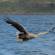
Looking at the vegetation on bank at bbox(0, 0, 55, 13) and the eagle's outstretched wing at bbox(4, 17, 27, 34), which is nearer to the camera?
the eagle's outstretched wing at bbox(4, 17, 27, 34)

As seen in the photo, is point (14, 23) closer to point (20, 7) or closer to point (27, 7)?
point (20, 7)

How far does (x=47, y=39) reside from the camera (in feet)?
56.0

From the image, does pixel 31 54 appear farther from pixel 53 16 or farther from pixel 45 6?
pixel 45 6

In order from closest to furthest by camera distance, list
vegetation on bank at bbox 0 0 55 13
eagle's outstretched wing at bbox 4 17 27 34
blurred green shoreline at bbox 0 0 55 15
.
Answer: eagle's outstretched wing at bbox 4 17 27 34
blurred green shoreline at bbox 0 0 55 15
vegetation on bank at bbox 0 0 55 13

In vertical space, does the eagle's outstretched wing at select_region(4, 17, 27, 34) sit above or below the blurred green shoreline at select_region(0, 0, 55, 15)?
below

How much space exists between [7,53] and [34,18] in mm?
16156

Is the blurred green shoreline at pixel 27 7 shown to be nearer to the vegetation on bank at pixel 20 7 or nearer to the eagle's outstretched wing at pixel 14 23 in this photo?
Result: the vegetation on bank at pixel 20 7

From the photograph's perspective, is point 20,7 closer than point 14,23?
No

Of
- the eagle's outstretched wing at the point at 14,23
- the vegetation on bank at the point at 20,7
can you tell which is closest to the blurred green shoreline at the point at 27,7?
the vegetation on bank at the point at 20,7

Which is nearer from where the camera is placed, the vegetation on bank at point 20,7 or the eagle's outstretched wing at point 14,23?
the eagle's outstretched wing at point 14,23

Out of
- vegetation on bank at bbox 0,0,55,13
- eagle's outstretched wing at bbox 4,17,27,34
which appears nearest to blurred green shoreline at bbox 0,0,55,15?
vegetation on bank at bbox 0,0,55,13

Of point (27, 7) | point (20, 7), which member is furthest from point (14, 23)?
point (27, 7)

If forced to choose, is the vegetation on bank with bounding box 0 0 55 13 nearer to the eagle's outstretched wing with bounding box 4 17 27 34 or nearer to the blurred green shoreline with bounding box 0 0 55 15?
the blurred green shoreline with bounding box 0 0 55 15

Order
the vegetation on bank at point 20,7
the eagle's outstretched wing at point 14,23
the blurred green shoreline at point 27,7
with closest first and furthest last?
the eagle's outstretched wing at point 14,23
the blurred green shoreline at point 27,7
the vegetation on bank at point 20,7
